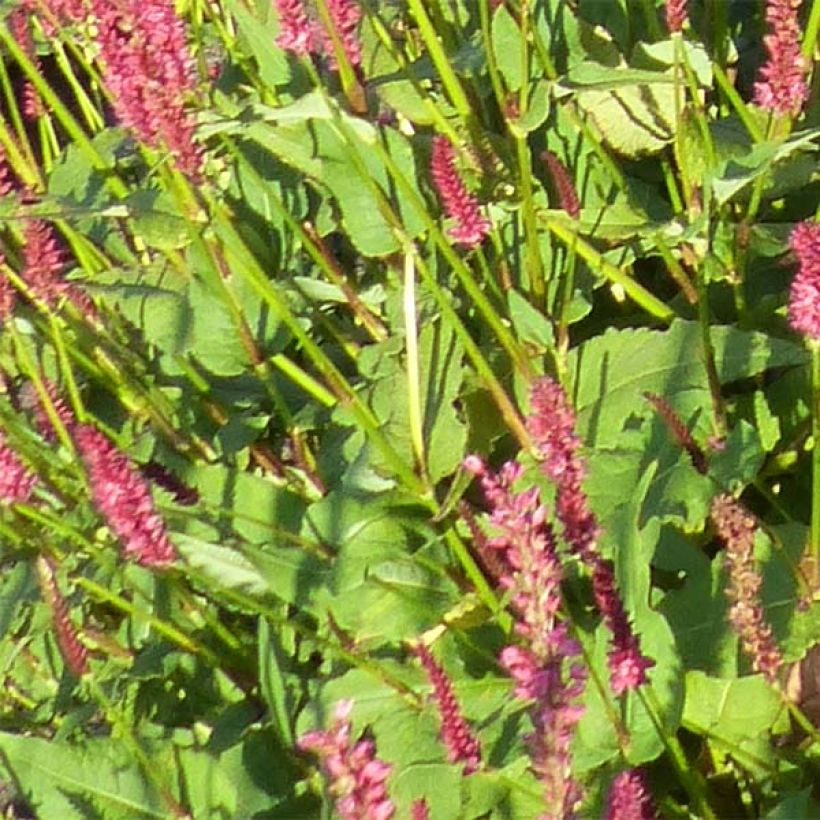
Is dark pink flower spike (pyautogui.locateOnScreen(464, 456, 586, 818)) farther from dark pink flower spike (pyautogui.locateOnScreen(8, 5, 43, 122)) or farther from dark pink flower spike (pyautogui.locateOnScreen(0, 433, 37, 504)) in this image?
dark pink flower spike (pyautogui.locateOnScreen(8, 5, 43, 122))

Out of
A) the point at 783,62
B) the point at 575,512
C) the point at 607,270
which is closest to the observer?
the point at 575,512

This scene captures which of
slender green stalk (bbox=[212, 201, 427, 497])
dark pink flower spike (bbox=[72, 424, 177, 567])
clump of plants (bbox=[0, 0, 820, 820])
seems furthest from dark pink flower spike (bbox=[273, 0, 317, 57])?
dark pink flower spike (bbox=[72, 424, 177, 567])

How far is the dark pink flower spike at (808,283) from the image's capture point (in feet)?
2.67

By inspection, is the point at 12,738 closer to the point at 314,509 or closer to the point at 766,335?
the point at 314,509

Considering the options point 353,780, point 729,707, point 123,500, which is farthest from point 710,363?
point 353,780

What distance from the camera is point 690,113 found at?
130 cm

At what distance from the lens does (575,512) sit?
802 mm

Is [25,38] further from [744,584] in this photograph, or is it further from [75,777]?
[744,584]

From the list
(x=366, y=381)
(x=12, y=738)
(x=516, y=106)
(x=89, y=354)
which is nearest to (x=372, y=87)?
(x=516, y=106)

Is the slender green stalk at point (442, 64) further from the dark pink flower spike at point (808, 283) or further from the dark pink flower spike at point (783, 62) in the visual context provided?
the dark pink flower spike at point (808, 283)

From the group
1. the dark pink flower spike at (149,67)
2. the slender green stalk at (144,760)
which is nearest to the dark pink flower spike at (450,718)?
the slender green stalk at (144,760)

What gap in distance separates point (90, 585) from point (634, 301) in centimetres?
59

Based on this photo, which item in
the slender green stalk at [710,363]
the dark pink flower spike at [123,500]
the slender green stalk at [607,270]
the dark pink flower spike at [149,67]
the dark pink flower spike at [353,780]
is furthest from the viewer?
the slender green stalk at [607,270]

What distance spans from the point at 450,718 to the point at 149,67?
1.75 feet
